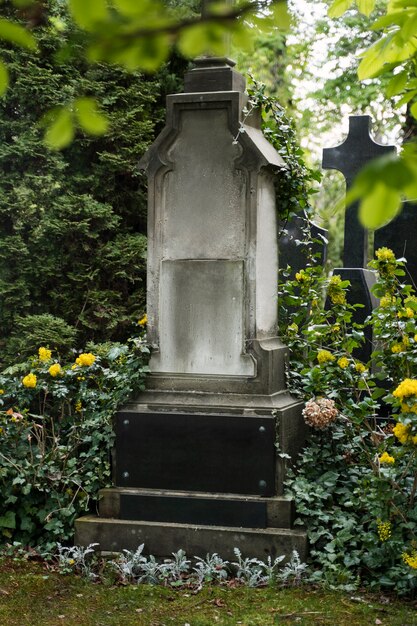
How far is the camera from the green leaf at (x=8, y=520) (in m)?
5.28

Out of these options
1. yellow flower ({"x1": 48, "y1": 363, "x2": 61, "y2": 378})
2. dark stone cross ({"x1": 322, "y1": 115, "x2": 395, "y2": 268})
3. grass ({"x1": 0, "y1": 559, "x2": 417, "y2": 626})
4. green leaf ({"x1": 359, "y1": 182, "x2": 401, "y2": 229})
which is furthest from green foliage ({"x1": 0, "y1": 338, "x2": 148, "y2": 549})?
green leaf ({"x1": 359, "y1": 182, "x2": 401, "y2": 229})

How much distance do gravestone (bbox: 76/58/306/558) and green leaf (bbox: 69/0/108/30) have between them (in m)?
3.64

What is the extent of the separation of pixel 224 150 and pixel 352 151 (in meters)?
2.52

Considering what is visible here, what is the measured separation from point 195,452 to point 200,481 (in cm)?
17

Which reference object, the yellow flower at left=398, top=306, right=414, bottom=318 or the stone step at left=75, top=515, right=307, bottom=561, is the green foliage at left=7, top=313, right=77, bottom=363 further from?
the yellow flower at left=398, top=306, right=414, bottom=318

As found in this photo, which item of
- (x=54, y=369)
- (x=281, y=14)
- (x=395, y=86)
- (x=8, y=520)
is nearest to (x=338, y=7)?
(x=395, y=86)

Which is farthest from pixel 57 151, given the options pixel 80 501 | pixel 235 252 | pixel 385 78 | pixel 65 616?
pixel 385 78

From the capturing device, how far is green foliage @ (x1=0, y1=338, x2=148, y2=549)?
530cm

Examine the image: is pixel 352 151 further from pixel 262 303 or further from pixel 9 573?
pixel 9 573

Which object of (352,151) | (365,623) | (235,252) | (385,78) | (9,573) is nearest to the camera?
(365,623)

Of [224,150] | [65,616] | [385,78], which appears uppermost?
[385,78]

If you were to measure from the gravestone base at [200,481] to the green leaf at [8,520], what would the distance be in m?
0.44

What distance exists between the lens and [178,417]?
5152 millimetres

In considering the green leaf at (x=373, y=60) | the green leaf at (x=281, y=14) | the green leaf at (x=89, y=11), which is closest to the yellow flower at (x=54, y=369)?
the green leaf at (x=373, y=60)
